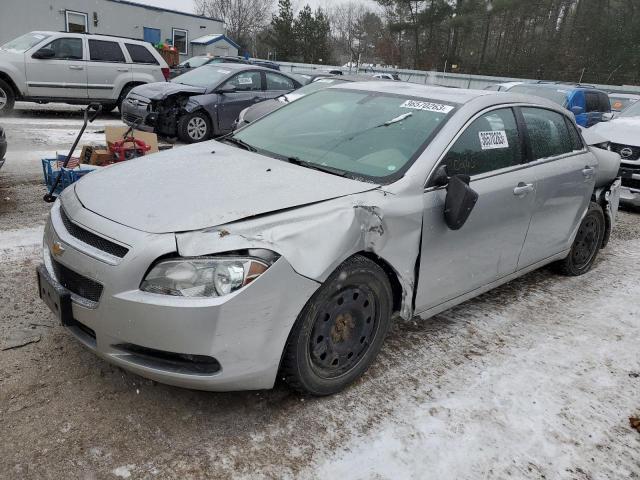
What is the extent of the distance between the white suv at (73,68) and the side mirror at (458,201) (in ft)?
36.1

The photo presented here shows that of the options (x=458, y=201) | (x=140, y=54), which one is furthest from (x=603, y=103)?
(x=458, y=201)

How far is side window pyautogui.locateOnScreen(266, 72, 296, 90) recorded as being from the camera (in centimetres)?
1092

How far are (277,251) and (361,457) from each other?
3.32ft

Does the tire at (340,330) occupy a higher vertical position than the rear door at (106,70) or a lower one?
lower

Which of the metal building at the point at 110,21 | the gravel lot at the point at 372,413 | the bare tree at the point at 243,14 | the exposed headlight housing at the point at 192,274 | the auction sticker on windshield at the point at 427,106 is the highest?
the bare tree at the point at 243,14

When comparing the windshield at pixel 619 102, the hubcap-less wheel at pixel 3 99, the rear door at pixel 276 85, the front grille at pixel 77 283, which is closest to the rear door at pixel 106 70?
the hubcap-less wheel at pixel 3 99

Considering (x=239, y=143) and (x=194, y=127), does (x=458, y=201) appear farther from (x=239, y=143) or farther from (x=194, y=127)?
(x=194, y=127)

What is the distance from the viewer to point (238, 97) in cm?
1024

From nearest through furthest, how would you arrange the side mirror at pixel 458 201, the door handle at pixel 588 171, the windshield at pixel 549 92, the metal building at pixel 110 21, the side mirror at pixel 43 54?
the side mirror at pixel 458 201
the door handle at pixel 588 171
the windshield at pixel 549 92
the side mirror at pixel 43 54
the metal building at pixel 110 21

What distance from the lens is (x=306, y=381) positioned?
2.60 meters

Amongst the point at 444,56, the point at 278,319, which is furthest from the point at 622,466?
the point at 444,56

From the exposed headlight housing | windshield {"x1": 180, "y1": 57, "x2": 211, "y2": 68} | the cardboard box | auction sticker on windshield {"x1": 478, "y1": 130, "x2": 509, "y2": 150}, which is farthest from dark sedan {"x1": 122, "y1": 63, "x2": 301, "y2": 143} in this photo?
the exposed headlight housing

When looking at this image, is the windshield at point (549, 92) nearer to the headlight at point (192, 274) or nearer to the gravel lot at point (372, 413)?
the gravel lot at point (372, 413)

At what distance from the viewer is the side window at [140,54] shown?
40.6ft
